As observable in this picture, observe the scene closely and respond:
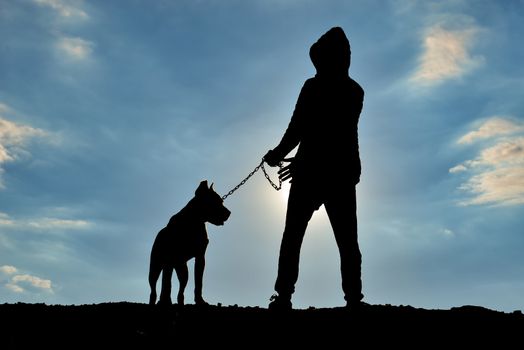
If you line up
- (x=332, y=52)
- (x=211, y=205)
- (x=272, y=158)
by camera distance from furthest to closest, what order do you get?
(x=211, y=205) < (x=272, y=158) < (x=332, y=52)

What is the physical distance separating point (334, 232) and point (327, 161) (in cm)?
102

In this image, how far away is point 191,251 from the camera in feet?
45.6

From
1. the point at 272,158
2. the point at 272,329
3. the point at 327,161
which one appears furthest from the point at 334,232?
the point at 272,329

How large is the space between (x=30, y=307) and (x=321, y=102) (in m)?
6.46

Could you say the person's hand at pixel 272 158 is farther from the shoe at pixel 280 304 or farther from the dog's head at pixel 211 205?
the dog's head at pixel 211 205

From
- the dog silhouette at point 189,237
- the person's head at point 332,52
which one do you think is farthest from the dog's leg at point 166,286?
the person's head at point 332,52

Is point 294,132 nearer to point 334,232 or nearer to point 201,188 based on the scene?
point 334,232

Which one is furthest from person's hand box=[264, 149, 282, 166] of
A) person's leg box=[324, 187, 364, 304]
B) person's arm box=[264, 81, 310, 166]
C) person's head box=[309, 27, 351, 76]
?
person's head box=[309, 27, 351, 76]

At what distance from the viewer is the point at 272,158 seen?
8828mm

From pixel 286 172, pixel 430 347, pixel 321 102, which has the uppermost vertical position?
pixel 321 102

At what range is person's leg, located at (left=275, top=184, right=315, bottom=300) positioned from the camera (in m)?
8.22

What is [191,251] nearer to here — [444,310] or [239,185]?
[239,185]

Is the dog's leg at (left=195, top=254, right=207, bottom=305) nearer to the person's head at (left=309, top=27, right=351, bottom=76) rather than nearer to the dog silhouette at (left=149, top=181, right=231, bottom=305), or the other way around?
the dog silhouette at (left=149, top=181, right=231, bottom=305)

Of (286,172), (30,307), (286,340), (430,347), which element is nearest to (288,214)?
(286,172)
